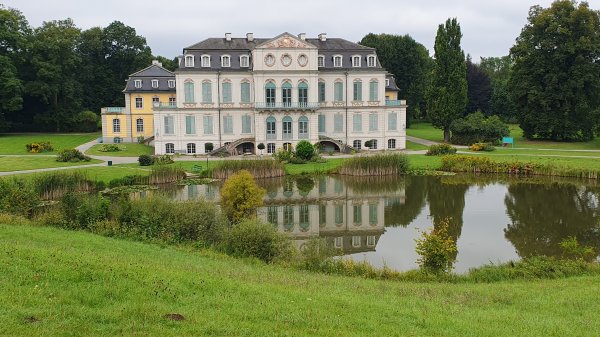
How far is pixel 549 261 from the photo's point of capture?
14469 mm

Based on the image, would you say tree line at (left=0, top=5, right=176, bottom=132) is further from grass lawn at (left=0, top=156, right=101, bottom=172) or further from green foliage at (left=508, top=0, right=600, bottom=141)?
green foliage at (left=508, top=0, right=600, bottom=141)

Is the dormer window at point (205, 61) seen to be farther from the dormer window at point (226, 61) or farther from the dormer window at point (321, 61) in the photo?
the dormer window at point (321, 61)

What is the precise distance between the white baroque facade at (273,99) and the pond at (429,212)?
11.8 meters

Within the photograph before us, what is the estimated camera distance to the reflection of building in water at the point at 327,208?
21000mm

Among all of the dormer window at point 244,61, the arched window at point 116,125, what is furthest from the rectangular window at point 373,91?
the arched window at point 116,125

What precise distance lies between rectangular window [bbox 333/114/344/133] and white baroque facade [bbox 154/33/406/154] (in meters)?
0.09

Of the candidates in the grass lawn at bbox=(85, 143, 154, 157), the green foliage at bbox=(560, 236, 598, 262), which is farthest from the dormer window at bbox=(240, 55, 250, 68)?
the green foliage at bbox=(560, 236, 598, 262)

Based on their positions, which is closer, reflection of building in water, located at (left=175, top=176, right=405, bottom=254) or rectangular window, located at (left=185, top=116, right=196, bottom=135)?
reflection of building in water, located at (left=175, top=176, right=405, bottom=254)

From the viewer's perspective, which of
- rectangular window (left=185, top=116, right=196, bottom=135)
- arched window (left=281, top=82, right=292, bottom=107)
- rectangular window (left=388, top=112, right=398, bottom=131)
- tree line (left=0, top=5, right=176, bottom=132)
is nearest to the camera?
arched window (left=281, top=82, right=292, bottom=107)

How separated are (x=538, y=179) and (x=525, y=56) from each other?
68.6 ft

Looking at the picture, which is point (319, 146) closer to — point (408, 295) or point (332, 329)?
point (408, 295)

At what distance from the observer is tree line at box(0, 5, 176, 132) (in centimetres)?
5556

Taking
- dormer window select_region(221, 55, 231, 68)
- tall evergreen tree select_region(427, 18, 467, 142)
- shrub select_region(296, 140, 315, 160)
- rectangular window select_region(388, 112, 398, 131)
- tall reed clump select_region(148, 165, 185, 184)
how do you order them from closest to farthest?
tall reed clump select_region(148, 165, 185, 184), shrub select_region(296, 140, 315, 160), dormer window select_region(221, 55, 231, 68), rectangular window select_region(388, 112, 398, 131), tall evergreen tree select_region(427, 18, 467, 142)

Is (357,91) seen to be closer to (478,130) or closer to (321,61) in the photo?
(321,61)
